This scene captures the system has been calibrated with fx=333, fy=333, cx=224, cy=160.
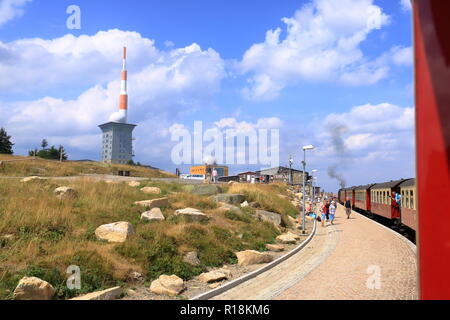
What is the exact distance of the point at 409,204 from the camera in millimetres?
17719

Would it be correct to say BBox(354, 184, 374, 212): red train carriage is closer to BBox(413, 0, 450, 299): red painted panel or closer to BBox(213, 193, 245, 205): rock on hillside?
BBox(213, 193, 245, 205): rock on hillside

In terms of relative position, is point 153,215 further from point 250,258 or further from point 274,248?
point 274,248

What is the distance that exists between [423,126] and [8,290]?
858 centimetres

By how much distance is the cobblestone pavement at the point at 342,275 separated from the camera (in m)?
8.62

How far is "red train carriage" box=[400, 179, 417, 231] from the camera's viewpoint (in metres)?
16.6

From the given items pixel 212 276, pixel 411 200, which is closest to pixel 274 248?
pixel 212 276

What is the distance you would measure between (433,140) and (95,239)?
10478 mm

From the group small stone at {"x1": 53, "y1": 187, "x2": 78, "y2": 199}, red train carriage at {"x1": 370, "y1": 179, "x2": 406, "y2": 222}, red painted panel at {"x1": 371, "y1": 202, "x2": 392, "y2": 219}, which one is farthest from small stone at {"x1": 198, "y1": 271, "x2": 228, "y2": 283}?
red painted panel at {"x1": 371, "y1": 202, "x2": 392, "y2": 219}

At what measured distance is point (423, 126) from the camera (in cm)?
281

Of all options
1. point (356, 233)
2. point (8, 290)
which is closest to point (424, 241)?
point (8, 290)

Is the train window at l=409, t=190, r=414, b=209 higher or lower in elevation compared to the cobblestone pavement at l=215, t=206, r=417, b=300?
higher

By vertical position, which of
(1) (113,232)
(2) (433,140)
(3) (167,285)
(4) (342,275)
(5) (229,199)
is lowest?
(4) (342,275)

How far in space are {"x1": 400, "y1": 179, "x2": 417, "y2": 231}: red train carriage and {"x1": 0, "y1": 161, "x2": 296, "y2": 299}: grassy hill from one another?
6952 mm
